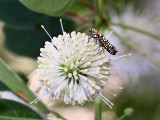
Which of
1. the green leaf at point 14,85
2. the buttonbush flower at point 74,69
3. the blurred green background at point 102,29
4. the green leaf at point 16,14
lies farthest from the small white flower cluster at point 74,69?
the green leaf at point 16,14

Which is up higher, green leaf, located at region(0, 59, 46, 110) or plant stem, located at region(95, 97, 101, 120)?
green leaf, located at region(0, 59, 46, 110)

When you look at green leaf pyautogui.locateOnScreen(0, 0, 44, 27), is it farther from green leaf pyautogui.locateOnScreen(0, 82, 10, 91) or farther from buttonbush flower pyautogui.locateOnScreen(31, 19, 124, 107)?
buttonbush flower pyautogui.locateOnScreen(31, 19, 124, 107)

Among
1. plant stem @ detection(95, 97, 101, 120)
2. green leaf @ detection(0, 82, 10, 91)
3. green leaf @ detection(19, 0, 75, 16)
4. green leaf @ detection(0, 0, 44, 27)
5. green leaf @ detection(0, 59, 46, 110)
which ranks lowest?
plant stem @ detection(95, 97, 101, 120)

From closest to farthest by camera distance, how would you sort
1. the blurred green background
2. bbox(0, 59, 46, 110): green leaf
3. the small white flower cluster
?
the small white flower cluster < bbox(0, 59, 46, 110): green leaf < the blurred green background

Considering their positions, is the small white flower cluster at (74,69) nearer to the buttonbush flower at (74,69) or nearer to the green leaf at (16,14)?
the buttonbush flower at (74,69)

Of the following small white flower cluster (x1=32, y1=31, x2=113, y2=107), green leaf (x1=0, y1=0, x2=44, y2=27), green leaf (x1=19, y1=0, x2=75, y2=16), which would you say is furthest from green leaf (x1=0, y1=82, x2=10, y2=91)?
green leaf (x1=0, y1=0, x2=44, y2=27)

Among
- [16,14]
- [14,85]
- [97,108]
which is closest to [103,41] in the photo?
[97,108]

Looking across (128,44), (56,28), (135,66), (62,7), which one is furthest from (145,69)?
(62,7)
